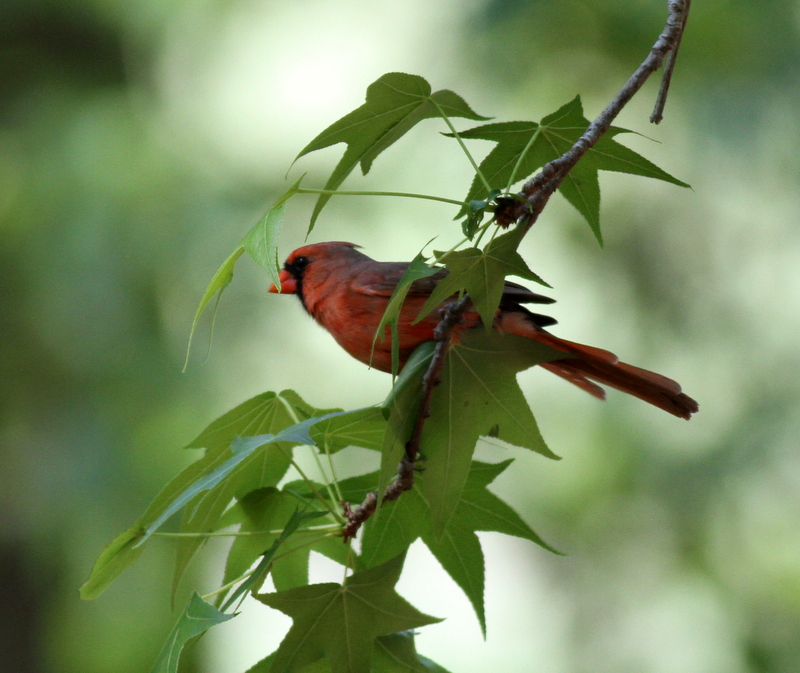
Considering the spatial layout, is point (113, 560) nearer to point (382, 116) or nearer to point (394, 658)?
point (394, 658)

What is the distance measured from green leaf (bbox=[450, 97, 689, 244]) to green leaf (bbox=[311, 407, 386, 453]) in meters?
0.26

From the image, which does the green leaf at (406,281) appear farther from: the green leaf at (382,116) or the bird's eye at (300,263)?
the bird's eye at (300,263)

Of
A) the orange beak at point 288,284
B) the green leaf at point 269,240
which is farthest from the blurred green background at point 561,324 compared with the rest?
the green leaf at point 269,240

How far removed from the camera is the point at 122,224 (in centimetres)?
309

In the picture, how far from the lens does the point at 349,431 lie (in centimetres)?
95

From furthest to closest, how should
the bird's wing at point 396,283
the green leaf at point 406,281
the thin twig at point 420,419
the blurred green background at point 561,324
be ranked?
1. the blurred green background at point 561,324
2. the bird's wing at point 396,283
3. the thin twig at point 420,419
4. the green leaf at point 406,281

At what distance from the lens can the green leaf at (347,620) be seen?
2.80 feet

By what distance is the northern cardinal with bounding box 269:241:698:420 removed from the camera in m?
1.17

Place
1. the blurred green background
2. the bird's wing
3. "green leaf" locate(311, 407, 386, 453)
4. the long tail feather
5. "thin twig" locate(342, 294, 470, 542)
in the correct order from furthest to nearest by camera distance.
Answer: the blurred green background → the bird's wing → the long tail feather → "green leaf" locate(311, 407, 386, 453) → "thin twig" locate(342, 294, 470, 542)

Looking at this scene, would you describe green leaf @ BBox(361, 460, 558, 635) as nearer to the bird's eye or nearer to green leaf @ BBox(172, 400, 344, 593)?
green leaf @ BBox(172, 400, 344, 593)

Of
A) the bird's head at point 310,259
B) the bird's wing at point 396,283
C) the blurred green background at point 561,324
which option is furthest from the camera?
the blurred green background at point 561,324

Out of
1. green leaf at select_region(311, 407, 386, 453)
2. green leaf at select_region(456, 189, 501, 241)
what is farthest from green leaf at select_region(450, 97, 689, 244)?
green leaf at select_region(311, 407, 386, 453)

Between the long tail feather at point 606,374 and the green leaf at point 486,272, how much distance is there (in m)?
0.31

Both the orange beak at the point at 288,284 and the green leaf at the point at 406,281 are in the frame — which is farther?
the orange beak at the point at 288,284
